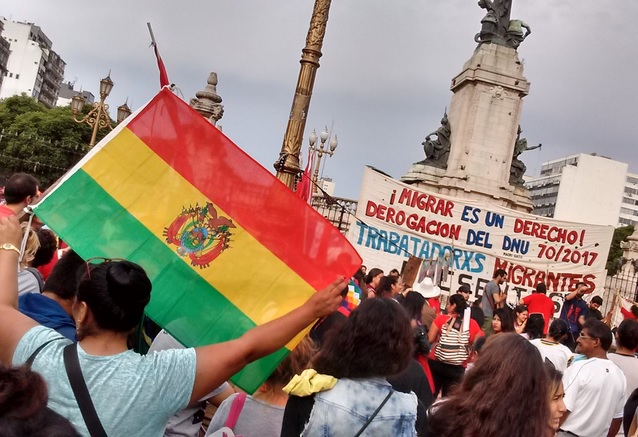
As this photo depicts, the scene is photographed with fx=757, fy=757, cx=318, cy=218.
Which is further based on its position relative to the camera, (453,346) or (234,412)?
(453,346)

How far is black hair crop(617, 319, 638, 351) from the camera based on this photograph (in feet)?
19.4

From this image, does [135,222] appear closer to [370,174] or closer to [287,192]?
[287,192]

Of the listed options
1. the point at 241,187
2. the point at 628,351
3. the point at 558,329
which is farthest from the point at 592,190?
the point at 241,187

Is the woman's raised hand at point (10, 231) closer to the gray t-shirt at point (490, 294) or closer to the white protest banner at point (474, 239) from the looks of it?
the gray t-shirt at point (490, 294)

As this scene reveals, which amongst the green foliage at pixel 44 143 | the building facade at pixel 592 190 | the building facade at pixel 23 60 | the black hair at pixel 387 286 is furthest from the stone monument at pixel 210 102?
the building facade at pixel 23 60

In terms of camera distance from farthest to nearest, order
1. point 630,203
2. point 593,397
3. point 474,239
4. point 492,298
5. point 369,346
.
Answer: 1. point 630,203
2. point 474,239
3. point 492,298
4. point 593,397
5. point 369,346

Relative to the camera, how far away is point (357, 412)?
2.94 meters

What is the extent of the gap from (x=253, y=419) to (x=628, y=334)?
3.72 m

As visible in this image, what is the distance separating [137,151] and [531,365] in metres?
1.99

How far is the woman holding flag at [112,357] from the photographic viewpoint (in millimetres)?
2385

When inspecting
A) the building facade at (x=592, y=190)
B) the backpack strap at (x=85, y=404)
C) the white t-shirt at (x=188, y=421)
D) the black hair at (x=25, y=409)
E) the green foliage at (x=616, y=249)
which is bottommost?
the white t-shirt at (x=188, y=421)

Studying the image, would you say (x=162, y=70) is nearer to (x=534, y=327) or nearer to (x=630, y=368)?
(x=630, y=368)

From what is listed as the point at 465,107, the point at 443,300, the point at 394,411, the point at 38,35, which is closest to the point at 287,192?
the point at 394,411

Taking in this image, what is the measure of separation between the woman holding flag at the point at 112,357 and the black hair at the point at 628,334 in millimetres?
4071
